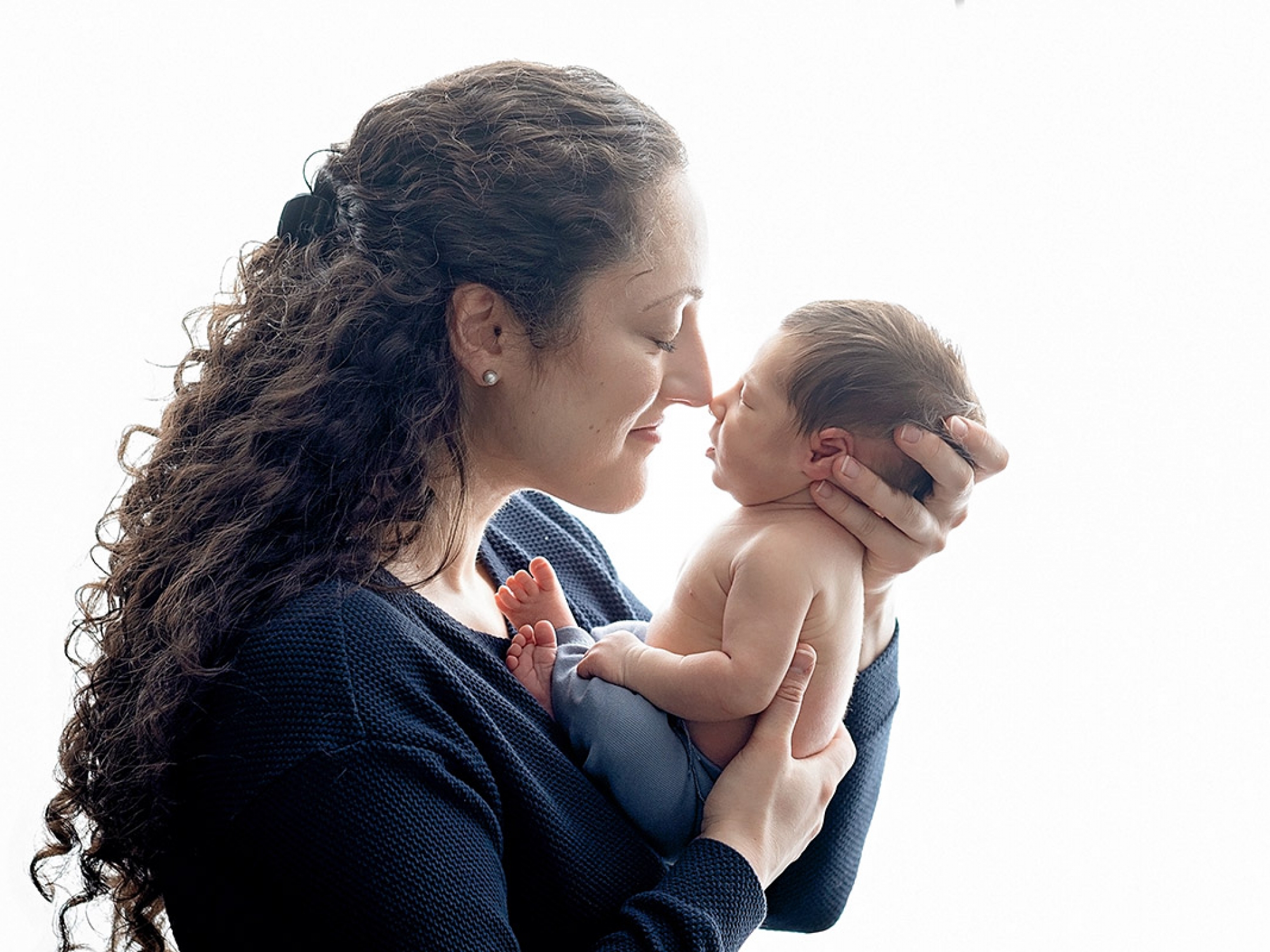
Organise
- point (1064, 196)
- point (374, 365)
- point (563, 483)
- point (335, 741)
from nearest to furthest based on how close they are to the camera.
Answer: point (335, 741) < point (374, 365) < point (563, 483) < point (1064, 196)

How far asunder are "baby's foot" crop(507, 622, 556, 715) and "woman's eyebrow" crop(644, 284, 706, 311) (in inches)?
14.6

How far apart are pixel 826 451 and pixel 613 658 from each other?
0.32 metres

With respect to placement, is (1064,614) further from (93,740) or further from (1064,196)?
(93,740)

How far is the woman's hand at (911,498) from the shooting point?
133 cm

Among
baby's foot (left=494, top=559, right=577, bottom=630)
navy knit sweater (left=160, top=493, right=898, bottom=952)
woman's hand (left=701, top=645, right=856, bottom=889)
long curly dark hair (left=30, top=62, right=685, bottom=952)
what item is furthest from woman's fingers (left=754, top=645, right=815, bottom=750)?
long curly dark hair (left=30, top=62, right=685, bottom=952)

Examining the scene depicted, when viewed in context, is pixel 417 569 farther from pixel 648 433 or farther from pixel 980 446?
pixel 980 446

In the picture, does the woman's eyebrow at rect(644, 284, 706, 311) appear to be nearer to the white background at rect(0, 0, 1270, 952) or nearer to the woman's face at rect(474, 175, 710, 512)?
the woman's face at rect(474, 175, 710, 512)

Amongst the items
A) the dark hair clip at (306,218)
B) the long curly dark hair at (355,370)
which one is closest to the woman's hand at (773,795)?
the long curly dark hair at (355,370)

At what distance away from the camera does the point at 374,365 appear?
1.27m

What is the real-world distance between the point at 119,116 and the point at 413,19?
1.66 feet

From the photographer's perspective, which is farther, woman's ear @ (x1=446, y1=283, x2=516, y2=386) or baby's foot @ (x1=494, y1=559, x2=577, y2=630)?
baby's foot @ (x1=494, y1=559, x2=577, y2=630)

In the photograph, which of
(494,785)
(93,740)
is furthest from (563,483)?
(93,740)

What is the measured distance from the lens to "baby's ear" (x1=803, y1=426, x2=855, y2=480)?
53.0 inches

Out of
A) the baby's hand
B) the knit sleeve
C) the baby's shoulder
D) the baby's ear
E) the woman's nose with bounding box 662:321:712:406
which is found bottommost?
the knit sleeve
